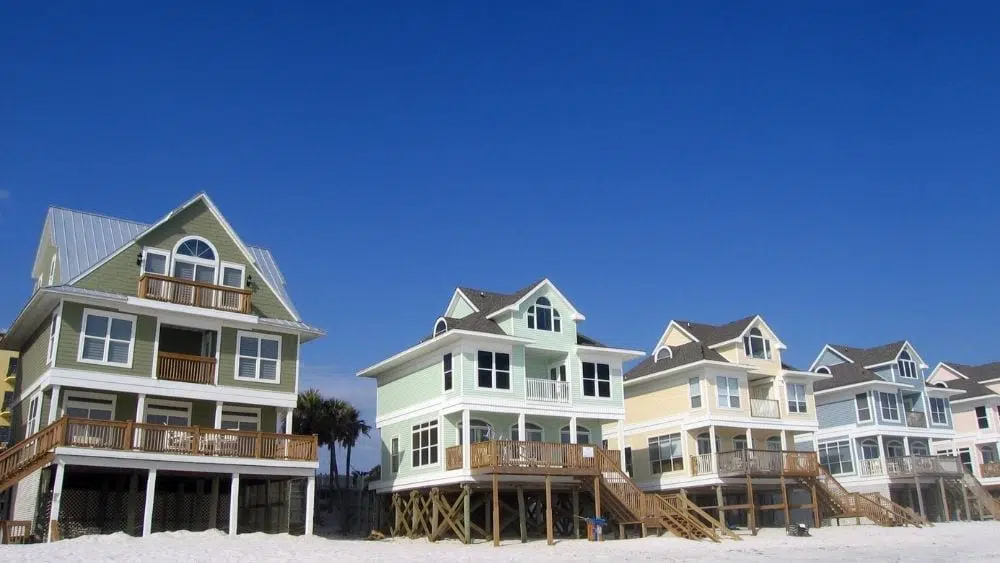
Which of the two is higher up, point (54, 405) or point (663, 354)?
point (663, 354)

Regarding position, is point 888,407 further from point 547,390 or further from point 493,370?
point 493,370

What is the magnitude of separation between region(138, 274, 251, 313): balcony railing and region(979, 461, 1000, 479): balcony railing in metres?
47.6

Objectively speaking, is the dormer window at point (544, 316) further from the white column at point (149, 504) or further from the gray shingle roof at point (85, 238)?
the white column at point (149, 504)

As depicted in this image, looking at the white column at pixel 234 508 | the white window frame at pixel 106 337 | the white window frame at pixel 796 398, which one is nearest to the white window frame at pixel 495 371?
the white column at pixel 234 508

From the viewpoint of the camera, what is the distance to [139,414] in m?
29.8

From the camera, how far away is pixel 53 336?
29984 mm

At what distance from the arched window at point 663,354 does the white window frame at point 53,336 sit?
92.9ft

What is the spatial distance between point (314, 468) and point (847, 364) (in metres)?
35.7

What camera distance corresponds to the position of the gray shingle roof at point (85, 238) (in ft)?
103

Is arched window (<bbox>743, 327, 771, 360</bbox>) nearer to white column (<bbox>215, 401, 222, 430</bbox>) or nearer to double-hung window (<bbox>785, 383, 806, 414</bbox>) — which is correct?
double-hung window (<bbox>785, 383, 806, 414</bbox>)

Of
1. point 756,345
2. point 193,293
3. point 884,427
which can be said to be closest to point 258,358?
point 193,293

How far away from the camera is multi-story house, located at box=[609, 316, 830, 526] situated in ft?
139

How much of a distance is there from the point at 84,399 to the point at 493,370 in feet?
48.6

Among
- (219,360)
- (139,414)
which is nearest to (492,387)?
(219,360)
